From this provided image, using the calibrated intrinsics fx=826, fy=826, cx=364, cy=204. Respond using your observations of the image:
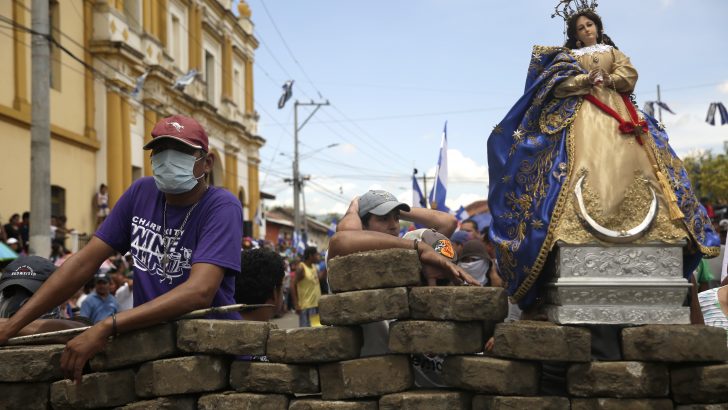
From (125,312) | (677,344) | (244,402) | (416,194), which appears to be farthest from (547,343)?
(416,194)

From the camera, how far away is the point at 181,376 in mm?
3416

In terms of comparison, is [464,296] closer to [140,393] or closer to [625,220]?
[625,220]

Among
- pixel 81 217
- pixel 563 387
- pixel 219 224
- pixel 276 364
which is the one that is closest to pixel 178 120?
pixel 219 224

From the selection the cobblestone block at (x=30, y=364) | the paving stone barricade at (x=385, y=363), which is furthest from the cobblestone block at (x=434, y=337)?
the cobblestone block at (x=30, y=364)

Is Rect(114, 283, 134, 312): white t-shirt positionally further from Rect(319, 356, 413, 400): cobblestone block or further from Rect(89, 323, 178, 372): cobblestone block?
Rect(319, 356, 413, 400): cobblestone block

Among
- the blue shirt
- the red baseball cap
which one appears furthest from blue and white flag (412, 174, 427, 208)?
the red baseball cap

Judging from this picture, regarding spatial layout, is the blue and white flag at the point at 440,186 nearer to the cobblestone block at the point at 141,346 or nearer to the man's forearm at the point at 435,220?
the man's forearm at the point at 435,220

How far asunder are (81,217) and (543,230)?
62.9ft

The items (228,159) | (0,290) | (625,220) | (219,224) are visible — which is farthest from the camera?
(228,159)

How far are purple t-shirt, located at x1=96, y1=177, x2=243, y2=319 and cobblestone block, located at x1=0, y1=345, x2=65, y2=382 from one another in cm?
46

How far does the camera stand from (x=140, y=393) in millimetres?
3479

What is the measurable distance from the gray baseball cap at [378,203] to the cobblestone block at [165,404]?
4.55 ft

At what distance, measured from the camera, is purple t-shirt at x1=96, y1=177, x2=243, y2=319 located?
3.62 m

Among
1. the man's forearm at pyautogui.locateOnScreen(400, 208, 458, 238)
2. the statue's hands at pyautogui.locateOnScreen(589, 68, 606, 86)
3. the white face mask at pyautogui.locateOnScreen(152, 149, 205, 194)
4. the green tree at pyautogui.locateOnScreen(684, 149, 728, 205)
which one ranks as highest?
the green tree at pyautogui.locateOnScreen(684, 149, 728, 205)
